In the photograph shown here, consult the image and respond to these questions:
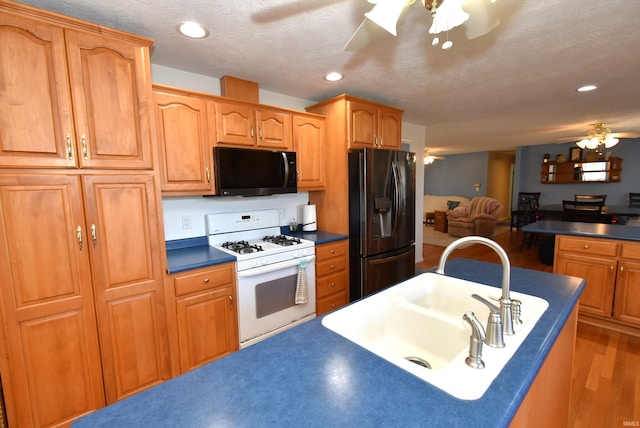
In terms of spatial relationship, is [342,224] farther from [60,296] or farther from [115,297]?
[60,296]

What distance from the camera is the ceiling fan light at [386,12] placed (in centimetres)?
109

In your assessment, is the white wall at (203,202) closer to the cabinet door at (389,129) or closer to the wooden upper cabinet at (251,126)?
the wooden upper cabinet at (251,126)

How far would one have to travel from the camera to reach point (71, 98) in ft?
4.95

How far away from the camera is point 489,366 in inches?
32.2

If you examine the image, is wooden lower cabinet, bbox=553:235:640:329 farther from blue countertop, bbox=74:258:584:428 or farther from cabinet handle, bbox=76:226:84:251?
cabinet handle, bbox=76:226:84:251

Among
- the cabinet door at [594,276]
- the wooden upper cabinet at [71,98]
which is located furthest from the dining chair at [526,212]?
the wooden upper cabinet at [71,98]

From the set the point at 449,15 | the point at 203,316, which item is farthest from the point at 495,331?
the point at 203,316

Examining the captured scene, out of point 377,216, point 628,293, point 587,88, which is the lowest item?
point 628,293

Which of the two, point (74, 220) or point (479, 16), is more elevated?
point (479, 16)

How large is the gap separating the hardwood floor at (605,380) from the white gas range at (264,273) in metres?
1.90

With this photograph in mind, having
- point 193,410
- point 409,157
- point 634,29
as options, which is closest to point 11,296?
point 193,410

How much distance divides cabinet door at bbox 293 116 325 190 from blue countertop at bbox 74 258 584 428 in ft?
6.82

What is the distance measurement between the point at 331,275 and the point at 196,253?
1.22 m

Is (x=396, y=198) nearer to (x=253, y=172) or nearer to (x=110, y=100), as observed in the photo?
(x=253, y=172)
